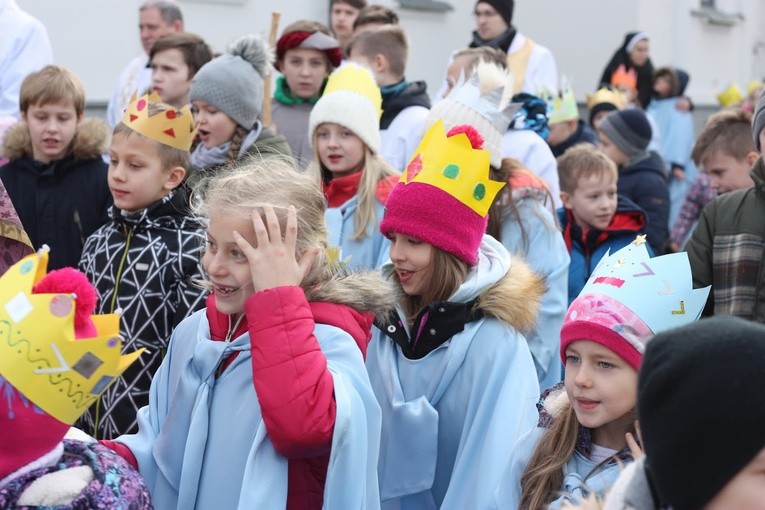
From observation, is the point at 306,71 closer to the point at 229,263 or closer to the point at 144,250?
the point at 144,250

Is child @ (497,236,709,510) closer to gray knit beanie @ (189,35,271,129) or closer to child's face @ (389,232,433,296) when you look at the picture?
child's face @ (389,232,433,296)

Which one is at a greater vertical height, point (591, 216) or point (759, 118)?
point (759, 118)

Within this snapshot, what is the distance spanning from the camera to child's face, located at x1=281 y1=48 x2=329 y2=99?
7.46 m

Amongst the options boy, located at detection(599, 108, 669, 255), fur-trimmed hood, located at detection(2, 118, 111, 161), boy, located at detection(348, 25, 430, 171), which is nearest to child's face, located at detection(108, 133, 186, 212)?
fur-trimmed hood, located at detection(2, 118, 111, 161)

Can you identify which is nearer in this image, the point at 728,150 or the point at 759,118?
the point at 759,118

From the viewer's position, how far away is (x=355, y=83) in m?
6.09

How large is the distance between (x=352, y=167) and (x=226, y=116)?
2.31 ft

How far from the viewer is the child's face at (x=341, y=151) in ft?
19.0

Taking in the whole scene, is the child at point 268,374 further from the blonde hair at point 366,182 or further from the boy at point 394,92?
the boy at point 394,92

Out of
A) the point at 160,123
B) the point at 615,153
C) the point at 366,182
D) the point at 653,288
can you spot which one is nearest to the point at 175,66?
the point at 366,182

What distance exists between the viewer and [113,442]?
340cm

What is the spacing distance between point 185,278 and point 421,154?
0.97 m

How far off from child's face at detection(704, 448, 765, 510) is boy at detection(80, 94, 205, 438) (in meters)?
2.57

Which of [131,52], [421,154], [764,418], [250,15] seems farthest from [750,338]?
[250,15]
